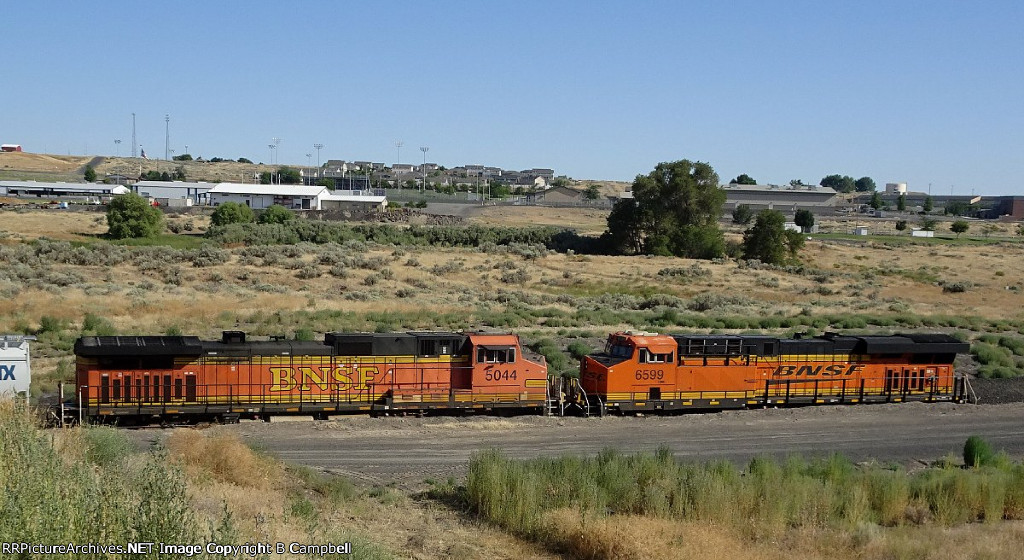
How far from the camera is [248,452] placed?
61.3 ft

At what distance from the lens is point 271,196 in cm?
10700

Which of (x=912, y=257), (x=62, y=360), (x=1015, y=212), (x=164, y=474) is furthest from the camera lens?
(x=1015, y=212)

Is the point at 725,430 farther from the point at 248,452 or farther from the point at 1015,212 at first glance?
the point at 1015,212

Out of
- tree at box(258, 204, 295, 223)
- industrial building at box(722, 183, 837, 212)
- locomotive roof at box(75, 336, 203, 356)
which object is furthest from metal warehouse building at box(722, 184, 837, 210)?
locomotive roof at box(75, 336, 203, 356)

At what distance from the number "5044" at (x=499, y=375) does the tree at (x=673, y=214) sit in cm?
5508

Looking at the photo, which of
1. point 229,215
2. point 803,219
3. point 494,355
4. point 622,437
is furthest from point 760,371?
point 803,219

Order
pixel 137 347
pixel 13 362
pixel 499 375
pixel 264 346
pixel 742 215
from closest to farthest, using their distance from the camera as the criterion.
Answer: pixel 137 347 → pixel 13 362 → pixel 264 346 → pixel 499 375 → pixel 742 215

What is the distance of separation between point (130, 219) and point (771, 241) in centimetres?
5422

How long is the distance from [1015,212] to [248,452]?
19526cm

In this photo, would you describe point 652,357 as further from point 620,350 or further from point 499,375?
point 499,375

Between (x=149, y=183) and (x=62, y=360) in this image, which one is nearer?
(x=62, y=360)

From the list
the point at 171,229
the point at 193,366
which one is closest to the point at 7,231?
the point at 171,229

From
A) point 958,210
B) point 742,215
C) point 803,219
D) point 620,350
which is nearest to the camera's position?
point 620,350

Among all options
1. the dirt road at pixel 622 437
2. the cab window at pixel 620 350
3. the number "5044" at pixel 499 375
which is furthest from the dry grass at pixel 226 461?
the cab window at pixel 620 350
